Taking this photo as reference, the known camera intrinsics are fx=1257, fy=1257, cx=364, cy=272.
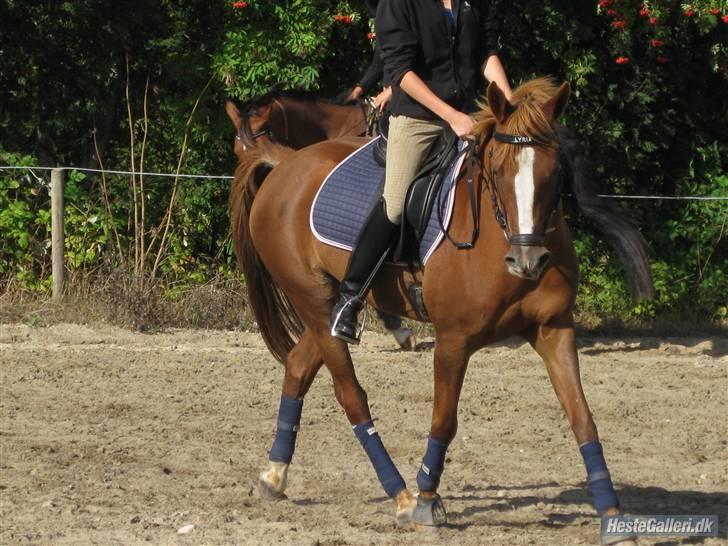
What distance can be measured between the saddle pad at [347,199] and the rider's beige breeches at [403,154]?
0.69 feet

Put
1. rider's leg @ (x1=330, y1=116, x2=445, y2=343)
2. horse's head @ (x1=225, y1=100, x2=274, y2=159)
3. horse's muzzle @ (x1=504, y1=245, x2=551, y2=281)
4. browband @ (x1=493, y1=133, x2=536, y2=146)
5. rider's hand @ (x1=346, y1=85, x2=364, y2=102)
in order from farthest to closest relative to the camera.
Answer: rider's hand @ (x1=346, y1=85, x2=364, y2=102)
horse's head @ (x1=225, y1=100, x2=274, y2=159)
rider's leg @ (x1=330, y1=116, x2=445, y2=343)
browband @ (x1=493, y1=133, x2=536, y2=146)
horse's muzzle @ (x1=504, y1=245, x2=551, y2=281)

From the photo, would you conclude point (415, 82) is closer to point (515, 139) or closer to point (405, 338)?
point (515, 139)

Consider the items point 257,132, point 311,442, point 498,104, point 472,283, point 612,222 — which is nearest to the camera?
point 498,104

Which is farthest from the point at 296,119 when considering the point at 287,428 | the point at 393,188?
the point at 393,188

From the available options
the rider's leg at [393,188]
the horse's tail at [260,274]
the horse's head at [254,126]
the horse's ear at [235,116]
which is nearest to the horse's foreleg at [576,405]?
the rider's leg at [393,188]

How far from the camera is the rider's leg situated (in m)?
5.82

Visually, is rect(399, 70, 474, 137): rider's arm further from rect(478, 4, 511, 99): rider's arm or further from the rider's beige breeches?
rect(478, 4, 511, 99): rider's arm

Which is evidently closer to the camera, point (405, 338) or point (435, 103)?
point (435, 103)

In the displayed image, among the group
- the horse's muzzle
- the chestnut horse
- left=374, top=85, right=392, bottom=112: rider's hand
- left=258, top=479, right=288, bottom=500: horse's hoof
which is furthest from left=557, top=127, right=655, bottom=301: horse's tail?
left=374, top=85, right=392, bottom=112: rider's hand

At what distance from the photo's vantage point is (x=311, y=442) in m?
7.55

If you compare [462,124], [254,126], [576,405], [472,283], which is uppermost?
[462,124]

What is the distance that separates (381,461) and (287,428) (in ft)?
2.23

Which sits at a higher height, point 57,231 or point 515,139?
point 515,139

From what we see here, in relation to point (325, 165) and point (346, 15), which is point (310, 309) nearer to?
point (325, 165)
